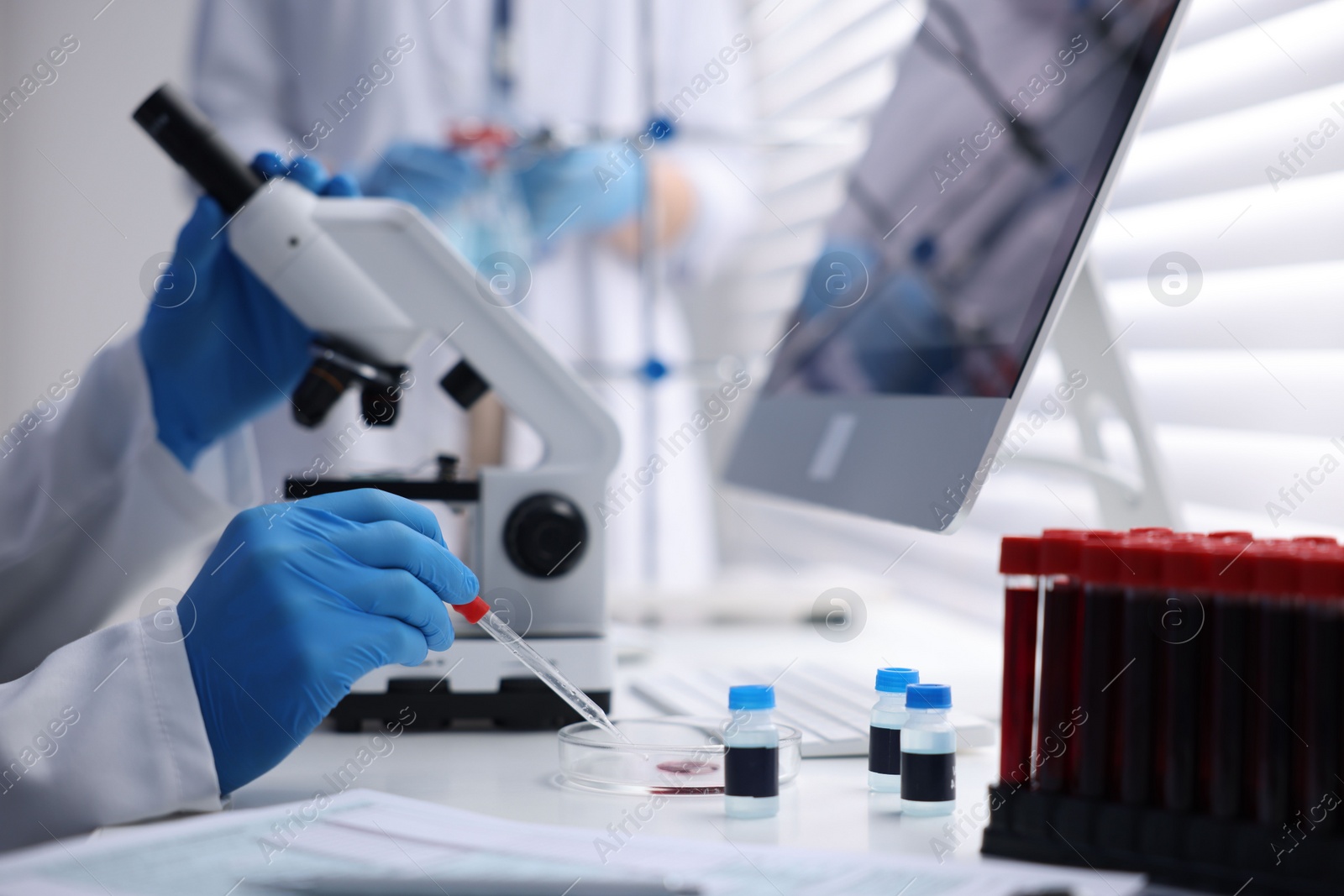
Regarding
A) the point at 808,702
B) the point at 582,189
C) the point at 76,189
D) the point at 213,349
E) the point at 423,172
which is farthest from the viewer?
the point at 76,189

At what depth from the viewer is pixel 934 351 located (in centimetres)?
82

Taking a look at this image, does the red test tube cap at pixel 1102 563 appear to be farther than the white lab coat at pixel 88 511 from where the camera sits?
No

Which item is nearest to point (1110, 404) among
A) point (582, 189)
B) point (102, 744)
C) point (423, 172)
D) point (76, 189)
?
point (102, 744)

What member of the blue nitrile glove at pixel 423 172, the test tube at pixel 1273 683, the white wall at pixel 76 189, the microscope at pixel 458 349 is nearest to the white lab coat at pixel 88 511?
the microscope at pixel 458 349

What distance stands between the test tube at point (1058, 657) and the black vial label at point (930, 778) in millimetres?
98

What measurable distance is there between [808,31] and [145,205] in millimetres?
1515

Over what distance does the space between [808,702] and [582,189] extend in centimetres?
136

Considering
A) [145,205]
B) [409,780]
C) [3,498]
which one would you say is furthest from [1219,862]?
[145,205]

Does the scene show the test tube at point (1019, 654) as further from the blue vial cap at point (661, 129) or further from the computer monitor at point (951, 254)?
the blue vial cap at point (661, 129)

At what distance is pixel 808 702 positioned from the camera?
836mm

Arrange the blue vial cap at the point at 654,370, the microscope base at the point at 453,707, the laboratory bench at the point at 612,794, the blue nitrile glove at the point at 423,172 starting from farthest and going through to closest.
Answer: the blue vial cap at the point at 654,370
the blue nitrile glove at the point at 423,172
the microscope base at the point at 453,707
the laboratory bench at the point at 612,794

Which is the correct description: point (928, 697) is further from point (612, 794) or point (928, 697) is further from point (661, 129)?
point (661, 129)

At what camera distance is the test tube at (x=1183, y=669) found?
0.45 m

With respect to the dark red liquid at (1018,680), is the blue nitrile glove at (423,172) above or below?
above
